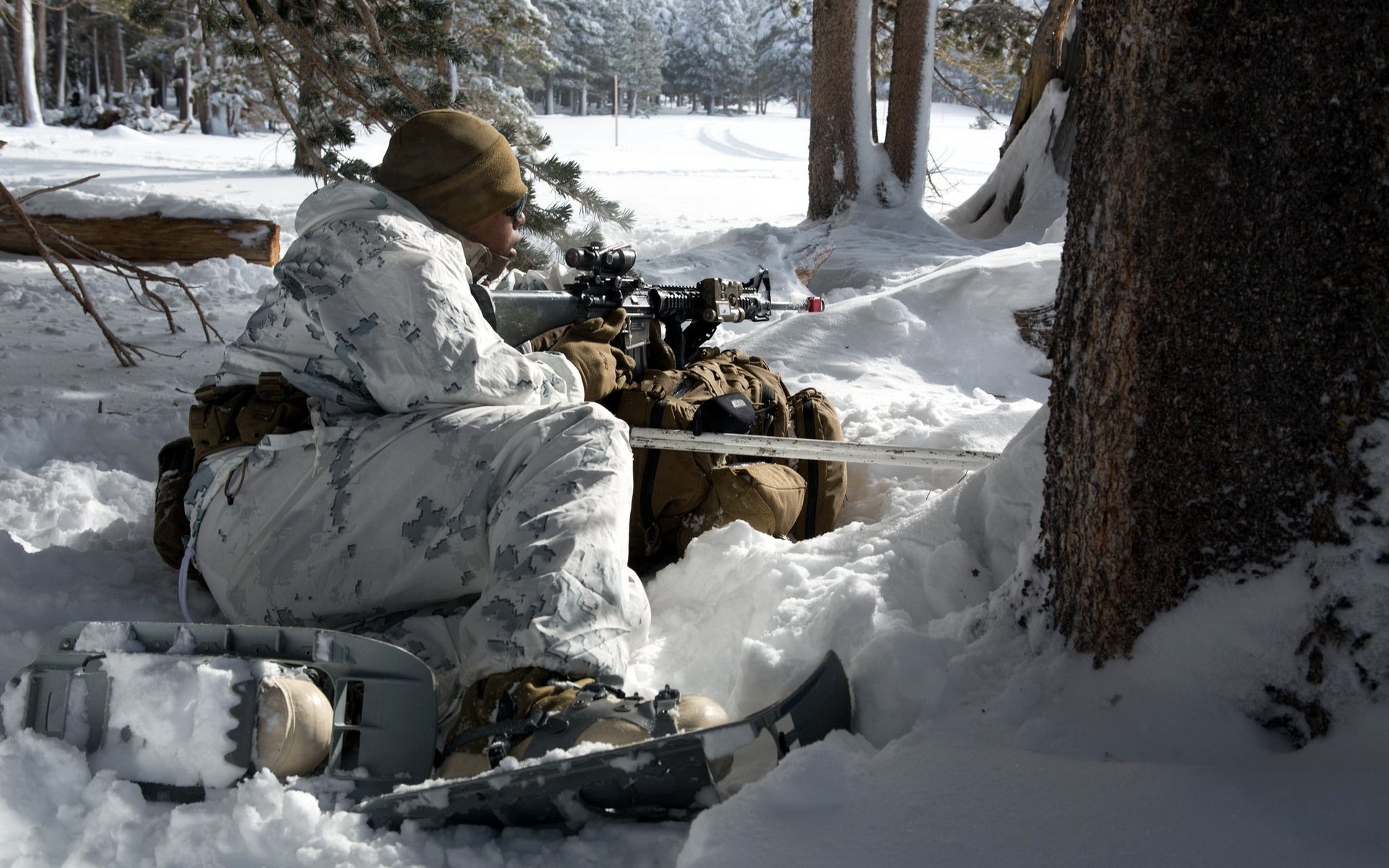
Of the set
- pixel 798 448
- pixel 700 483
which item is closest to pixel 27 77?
pixel 700 483

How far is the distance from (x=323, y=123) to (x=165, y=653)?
3619mm

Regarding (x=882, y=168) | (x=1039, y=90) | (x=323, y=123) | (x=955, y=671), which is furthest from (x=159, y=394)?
(x=1039, y=90)

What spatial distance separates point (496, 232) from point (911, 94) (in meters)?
7.42

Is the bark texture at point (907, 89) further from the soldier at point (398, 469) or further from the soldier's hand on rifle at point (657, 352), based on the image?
the soldier at point (398, 469)

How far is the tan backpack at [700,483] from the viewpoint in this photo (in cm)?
278

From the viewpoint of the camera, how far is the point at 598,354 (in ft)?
9.47

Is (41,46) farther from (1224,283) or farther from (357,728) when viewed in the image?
(1224,283)

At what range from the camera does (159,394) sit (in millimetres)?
3900

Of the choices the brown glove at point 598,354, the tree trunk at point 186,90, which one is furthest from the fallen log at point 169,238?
the tree trunk at point 186,90

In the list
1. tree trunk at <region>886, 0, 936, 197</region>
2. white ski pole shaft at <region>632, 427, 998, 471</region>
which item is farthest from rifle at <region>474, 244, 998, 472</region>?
tree trunk at <region>886, 0, 936, 197</region>

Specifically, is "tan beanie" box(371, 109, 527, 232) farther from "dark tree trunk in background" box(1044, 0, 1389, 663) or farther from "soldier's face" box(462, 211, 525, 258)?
"dark tree trunk in background" box(1044, 0, 1389, 663)

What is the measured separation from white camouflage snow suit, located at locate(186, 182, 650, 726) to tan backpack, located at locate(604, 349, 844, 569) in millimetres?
715

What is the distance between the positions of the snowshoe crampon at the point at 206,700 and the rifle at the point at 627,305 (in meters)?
Answer: 1.16

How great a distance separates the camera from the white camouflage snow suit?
1.97 m
